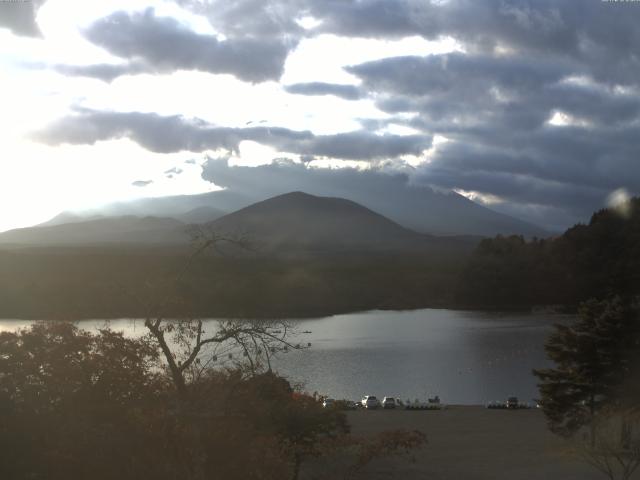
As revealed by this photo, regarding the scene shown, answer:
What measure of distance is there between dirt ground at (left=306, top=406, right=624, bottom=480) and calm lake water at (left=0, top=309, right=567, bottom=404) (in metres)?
4.26

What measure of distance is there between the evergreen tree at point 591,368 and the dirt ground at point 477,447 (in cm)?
79

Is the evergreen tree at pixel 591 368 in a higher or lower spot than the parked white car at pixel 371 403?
higher

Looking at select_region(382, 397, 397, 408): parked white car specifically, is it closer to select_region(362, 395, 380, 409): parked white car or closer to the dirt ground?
select_region(362, 395, 380, 409): parked white car

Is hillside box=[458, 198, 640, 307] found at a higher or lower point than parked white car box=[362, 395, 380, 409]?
higher

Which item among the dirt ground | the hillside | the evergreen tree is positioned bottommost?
the dirt ground

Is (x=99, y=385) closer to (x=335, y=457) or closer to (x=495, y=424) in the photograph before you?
(x=335, y=457)

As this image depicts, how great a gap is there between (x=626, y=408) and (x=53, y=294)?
39.7m

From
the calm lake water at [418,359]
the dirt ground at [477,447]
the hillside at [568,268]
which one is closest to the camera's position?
the dirt ground at [477,447]

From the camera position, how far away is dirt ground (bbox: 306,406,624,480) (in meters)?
13.8

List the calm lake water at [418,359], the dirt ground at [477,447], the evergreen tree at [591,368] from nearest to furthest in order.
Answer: the dirt ground at [477,447]
the evergreen tree at [591,368]
the calm lake water at [418,359]

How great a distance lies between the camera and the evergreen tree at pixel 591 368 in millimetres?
15398

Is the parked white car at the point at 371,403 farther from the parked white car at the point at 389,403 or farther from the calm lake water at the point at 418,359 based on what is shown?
the calm lake water at the point at 418,359

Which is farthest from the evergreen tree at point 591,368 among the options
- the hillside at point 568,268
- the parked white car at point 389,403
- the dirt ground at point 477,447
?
the hillside at point 568,268

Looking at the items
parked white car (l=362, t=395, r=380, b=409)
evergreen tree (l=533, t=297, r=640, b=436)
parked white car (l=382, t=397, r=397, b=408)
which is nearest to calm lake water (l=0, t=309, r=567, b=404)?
parked white car (l=362, t=395, r=380, b=409)
